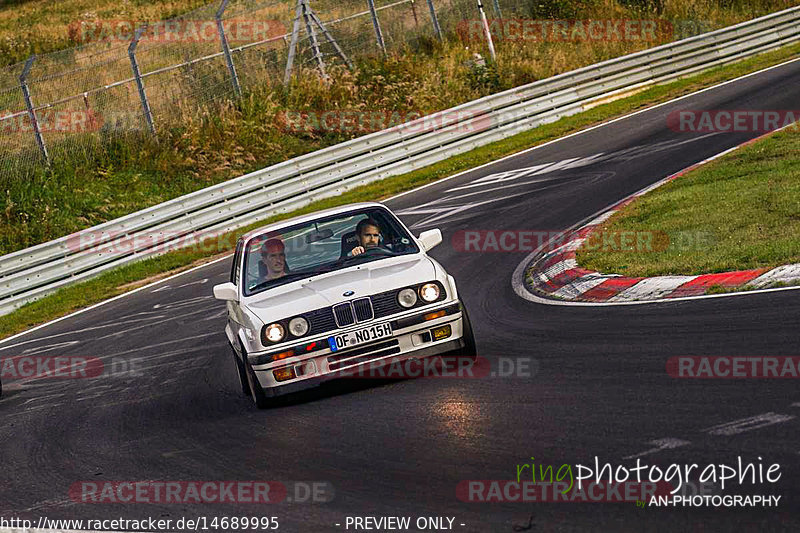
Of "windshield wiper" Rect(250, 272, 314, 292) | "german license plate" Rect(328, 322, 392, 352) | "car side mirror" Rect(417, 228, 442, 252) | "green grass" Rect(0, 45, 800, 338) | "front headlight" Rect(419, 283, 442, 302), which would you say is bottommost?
"green grass" Rect(0, 45, 800, 338)

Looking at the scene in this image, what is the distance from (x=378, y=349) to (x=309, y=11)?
889 inches

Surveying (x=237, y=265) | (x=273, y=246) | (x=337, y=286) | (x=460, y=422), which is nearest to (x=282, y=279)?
(x=273, y=246)

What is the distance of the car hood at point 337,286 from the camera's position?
8016 mm

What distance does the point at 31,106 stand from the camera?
23.1 m

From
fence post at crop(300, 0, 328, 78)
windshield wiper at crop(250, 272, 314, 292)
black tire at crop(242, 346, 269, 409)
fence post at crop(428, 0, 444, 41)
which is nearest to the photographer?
black tire at crop(242, 346, 269, 409)

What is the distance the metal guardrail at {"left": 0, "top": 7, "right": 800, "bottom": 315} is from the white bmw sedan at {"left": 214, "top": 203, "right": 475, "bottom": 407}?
471 inches

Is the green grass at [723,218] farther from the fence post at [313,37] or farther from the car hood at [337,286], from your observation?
the fence post at [313,37]

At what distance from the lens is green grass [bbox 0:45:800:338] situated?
18.0 meters

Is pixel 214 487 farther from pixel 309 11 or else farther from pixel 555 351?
pixel 309 11

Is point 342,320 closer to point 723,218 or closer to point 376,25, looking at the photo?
point 723,218

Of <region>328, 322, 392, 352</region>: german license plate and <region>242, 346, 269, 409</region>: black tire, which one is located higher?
<region>328, 322, 392, 352</region>: german license plate

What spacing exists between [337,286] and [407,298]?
0.58 meters

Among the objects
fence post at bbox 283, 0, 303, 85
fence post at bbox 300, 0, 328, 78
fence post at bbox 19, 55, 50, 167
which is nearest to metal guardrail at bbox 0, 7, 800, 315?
fence post at bbox 19, 55, 50, 167

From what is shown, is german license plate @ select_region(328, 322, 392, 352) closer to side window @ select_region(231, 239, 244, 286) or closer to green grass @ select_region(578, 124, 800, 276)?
side window @ select_region(231, 239, 244, 286)
